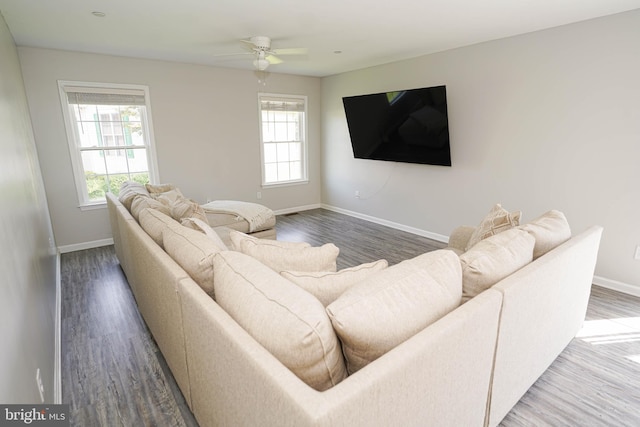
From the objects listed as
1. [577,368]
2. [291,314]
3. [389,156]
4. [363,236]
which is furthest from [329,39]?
[577,368]

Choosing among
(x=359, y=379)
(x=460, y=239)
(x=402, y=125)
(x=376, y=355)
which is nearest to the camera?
(x=359, y=379)

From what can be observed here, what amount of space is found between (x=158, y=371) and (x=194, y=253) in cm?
106

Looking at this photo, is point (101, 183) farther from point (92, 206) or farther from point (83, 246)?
point (83, 246)

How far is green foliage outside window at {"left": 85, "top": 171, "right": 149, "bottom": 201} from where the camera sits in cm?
425

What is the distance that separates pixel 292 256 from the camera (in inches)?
60.2

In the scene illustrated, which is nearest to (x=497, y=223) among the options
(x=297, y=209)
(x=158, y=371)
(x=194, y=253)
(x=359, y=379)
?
(x=359, y=379)

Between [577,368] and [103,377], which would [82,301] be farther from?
[577,368]

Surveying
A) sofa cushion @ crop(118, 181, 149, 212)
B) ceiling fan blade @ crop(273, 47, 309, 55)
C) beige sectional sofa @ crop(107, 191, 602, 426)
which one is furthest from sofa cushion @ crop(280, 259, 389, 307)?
ceiling fan blade @ crop(273, 47, 309, 55)

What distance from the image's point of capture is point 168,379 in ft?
6.52

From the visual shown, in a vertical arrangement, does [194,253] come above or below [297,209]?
above

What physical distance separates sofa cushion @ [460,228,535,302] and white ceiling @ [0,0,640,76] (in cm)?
193

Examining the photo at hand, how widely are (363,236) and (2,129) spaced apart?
12.7 ft

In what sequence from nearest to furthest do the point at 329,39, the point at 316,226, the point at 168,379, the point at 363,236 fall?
the point at 168,379 < the point at 329,39 < the point at 363,236 < the point at 316,226

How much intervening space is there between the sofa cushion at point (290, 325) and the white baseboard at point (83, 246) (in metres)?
4.09
